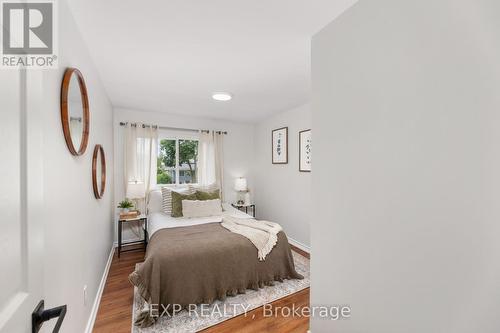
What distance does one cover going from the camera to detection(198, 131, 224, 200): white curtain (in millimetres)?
4445

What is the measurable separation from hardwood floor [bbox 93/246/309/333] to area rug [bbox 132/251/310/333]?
0.05 metres

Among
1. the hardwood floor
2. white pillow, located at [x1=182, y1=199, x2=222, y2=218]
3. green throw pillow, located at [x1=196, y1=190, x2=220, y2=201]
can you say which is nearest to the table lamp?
white pillow, located at [x1=182, y1=199, x2=222, y2=218]

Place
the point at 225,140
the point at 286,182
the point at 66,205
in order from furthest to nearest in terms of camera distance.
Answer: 1. the point at 225,140
2. the point at 286,182
3. the point at 66,205

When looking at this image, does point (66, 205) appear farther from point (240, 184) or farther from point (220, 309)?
point (240, 184)

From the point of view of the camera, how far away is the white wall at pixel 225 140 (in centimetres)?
382

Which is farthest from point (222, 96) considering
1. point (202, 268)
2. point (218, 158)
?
point (202, 268)

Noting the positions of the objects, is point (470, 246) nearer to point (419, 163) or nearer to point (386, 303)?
point (419, 163)

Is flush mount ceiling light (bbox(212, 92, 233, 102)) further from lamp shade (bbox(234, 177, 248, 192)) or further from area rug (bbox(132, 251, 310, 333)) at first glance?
area rug (bbox(132, 251, 310, 333))

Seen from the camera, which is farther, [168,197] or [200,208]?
[168,197]

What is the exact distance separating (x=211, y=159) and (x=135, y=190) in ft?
5.07

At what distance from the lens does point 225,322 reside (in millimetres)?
1982

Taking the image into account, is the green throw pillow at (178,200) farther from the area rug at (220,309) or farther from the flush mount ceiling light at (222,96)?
the flush mount ceiling light at (222,96)

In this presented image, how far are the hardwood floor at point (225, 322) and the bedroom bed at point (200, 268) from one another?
0.21 meters

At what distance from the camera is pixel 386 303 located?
3.79 feet
